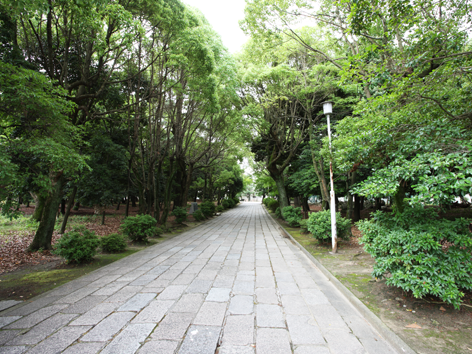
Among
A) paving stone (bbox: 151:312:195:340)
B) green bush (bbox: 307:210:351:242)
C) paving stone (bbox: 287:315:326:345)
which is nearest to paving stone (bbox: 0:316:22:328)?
paving stone (bbox: 151:312:195:340)

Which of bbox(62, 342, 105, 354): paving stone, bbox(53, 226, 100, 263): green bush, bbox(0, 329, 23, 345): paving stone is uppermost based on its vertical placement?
bbox(53, 226, 100, 263): green bush

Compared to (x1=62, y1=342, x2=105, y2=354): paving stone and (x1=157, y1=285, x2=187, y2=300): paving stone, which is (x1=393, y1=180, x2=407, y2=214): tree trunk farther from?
(x1=62, y1=342, x2=105, y2=354): paving stone

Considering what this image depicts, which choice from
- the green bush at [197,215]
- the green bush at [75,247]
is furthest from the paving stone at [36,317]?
the green bush at [197,215]

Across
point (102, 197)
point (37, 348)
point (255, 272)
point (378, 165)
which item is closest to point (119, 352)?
point (37, 348)

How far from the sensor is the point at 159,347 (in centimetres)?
222

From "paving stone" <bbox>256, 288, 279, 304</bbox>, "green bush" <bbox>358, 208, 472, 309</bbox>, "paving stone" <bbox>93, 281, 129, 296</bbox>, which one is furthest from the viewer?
"paving stone" <bbox>93, 281, 129, 296</bbox>

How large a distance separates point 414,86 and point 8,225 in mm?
15643

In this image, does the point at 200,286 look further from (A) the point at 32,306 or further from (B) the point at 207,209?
(B) the point at 207,209

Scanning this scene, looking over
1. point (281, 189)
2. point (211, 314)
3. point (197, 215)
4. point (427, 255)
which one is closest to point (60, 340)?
point (211, 314)

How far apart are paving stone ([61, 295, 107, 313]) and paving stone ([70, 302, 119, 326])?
12 centimetres

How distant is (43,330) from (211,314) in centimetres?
186

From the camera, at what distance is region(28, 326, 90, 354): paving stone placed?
2178mm

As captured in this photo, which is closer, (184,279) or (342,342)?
(342,342)

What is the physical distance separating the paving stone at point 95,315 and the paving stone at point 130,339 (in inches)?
19.4
